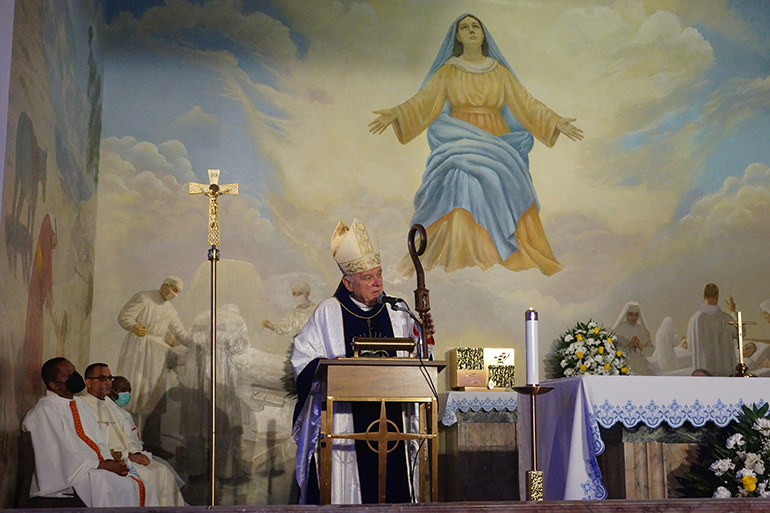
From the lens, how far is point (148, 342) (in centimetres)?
819

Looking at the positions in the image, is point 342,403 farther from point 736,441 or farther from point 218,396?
point 218,396

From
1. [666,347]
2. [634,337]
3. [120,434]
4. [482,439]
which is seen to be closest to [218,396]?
[120,434]

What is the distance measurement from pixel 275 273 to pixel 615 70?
4.86 m

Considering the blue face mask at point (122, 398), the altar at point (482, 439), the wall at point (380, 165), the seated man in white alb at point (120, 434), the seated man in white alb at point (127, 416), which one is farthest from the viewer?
the wall at point (380, 165)

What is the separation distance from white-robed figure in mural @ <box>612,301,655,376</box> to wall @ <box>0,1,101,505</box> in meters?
5.86

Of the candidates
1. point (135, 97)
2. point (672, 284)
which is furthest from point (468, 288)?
point (135, 97)

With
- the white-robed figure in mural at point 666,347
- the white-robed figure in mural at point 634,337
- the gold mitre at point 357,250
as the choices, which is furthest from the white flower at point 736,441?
the white-robed figure in mural at point 666,347

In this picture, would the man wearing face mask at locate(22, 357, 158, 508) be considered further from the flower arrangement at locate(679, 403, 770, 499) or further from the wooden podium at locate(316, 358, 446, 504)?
the flower arrangement at locate(679, 403, 770, 499)

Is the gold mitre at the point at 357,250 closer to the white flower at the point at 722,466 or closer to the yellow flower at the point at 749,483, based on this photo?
the white flower at the point at 722,466

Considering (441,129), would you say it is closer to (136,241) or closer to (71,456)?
(136,241)

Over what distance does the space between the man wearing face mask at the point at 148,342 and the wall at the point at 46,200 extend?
410 millimetres

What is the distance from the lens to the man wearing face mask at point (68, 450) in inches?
206

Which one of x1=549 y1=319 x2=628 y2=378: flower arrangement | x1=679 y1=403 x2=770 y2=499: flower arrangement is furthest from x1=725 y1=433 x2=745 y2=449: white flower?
x1=549 y1=319 x2=628 y2=378: flower arrangement

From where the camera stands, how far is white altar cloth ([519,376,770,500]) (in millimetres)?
4594
